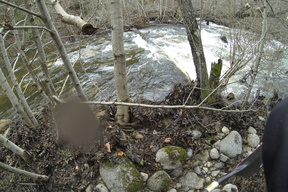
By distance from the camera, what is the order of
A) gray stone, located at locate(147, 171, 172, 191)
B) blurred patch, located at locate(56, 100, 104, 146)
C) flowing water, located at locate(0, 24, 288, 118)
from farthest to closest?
flowing water, located at locate(0, 24, 288, 118) < gray stone, located at locate(147, 171, 172, 191) < blurred patch, located at locate(56, 100, 104, 146)

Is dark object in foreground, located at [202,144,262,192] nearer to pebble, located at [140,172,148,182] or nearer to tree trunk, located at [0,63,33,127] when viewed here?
pebble, located at [140,172,148,182]

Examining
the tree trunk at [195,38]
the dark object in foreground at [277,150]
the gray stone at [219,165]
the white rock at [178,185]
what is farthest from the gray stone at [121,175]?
the dark object in foreground at [277,150]

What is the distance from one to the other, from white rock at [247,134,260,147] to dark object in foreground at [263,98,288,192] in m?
2.68

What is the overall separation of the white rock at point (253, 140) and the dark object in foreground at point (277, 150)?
2684mm

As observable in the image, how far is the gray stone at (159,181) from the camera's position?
280cm

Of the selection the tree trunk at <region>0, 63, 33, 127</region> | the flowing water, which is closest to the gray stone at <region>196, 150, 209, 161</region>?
the flowing water

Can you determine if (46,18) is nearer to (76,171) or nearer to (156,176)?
(76,171)

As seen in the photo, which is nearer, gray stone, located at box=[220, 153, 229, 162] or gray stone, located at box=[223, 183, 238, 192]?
gray stone, located at box=[223, 183, 238, 192]

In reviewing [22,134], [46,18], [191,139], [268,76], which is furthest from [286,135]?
[268,76]

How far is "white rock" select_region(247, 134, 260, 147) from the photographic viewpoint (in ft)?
11.2

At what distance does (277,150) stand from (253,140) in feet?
9.20

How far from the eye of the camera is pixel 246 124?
3.75 meters

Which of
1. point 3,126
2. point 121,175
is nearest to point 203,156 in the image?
point 121,175

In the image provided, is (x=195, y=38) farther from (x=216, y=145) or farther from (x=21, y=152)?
(x=21, y=152)
